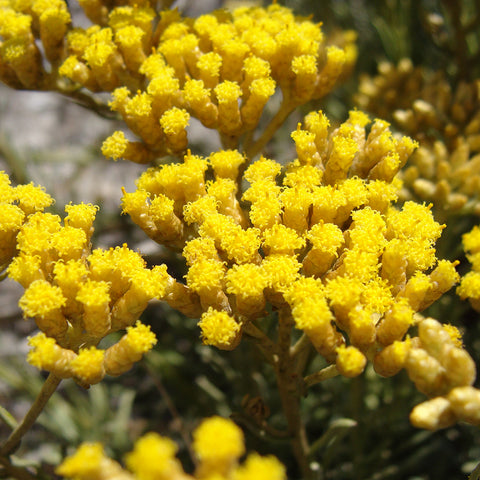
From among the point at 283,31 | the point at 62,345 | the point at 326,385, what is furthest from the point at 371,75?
the point at 62,345

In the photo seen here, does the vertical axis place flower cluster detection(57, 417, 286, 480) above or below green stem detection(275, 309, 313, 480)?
above

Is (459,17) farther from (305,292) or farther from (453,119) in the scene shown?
(305,292)

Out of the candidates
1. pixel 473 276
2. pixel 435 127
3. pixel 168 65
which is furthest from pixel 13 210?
pixel 435 127

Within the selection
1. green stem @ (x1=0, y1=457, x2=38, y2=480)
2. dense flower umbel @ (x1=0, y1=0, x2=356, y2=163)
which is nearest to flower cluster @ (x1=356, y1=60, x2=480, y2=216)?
dense flower umbel @ (x1=0, y1=0, x2=356, y2=163)

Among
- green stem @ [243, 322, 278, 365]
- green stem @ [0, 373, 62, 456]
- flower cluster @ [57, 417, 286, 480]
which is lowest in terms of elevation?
green stem @ [0, 373, 62, 456]

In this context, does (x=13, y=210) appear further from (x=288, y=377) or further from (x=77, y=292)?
(x=288, y=377)

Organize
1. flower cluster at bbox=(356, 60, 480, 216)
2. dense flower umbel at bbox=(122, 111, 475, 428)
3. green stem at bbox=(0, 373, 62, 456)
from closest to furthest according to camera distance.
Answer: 1. dense flower umbel at bbox=(122, 111, 475, 428)
2. green stem at bbox=(0, 373, 62, 456)
3. flower cluster at bbox=(356, 60, 480, 216)

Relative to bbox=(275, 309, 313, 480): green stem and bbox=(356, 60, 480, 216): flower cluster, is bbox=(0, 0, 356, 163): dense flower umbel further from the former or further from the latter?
bbox=(275, 309, 313, 480): green stem
